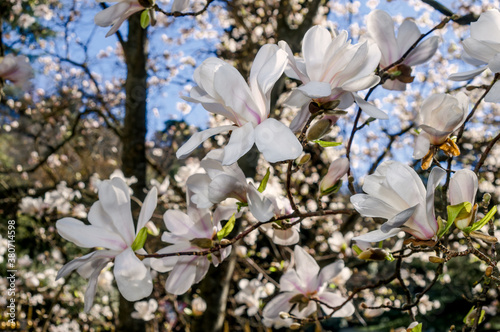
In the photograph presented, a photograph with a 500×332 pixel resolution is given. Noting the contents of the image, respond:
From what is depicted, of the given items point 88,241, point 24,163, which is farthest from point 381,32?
point 24,163

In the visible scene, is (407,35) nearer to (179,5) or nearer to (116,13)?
(179,5)

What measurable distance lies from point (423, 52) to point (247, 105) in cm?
39

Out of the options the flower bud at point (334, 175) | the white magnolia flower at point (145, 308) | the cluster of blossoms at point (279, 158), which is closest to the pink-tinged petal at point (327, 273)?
the cluster of blossoms at point (279, 158)

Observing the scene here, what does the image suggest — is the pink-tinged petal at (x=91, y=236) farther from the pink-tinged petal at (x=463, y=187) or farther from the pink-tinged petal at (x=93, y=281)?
the pink-tinged petal at (x=463, y=187)

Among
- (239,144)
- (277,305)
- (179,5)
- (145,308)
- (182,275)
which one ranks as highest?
(179,5)

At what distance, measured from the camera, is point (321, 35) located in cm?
54

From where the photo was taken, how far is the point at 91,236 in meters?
0.60

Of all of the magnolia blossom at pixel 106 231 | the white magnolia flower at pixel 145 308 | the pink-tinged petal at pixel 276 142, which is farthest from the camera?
the white magnolia flower at pixel 145 308

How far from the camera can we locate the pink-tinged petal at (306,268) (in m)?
0.80

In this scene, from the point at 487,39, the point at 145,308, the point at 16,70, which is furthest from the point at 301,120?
the point at 145,308

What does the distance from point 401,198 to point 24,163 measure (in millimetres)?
10086

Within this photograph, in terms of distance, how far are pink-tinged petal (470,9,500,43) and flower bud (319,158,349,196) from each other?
0.25 meters

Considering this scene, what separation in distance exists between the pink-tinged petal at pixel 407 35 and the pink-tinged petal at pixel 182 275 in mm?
510

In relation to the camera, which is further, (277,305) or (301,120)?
(277,305)
